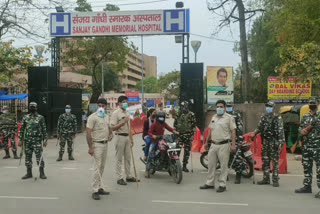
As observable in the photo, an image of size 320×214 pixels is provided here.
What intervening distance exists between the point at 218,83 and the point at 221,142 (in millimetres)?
13476

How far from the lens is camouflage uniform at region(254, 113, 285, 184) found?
8059 millimetres

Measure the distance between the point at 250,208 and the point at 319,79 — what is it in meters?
6.76

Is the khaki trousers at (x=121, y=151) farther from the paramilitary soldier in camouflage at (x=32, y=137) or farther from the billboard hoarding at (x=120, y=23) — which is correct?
the billboard hoarding at (x=120, y=23)

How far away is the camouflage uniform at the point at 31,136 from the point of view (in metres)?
8.80

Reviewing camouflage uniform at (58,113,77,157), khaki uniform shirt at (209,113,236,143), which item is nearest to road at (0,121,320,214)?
khaki uniform shirt at (209,113,236,143)

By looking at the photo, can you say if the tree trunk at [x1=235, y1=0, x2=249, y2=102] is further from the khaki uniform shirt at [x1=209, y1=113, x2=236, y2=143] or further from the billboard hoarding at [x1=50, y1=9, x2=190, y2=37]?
the khaki uniform shirt at [x1=209, y1=113, x2=236, y2=143]

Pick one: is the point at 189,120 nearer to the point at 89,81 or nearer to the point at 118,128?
the point at 118,128

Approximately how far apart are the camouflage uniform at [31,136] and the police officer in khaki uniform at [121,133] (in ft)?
6.05

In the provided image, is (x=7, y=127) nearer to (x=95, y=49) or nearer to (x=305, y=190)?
(x=305, y=190)

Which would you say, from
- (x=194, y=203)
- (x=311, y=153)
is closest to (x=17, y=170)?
(x=194, y=203)

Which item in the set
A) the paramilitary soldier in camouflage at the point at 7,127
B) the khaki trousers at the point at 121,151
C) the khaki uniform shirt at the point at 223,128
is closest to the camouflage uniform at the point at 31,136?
the khaki trousers at the point at 121,151

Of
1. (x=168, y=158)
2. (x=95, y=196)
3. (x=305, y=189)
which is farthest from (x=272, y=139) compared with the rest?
(x=95, y=196)

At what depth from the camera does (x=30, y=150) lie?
880 cm

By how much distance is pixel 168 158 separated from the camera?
877 centimetres
